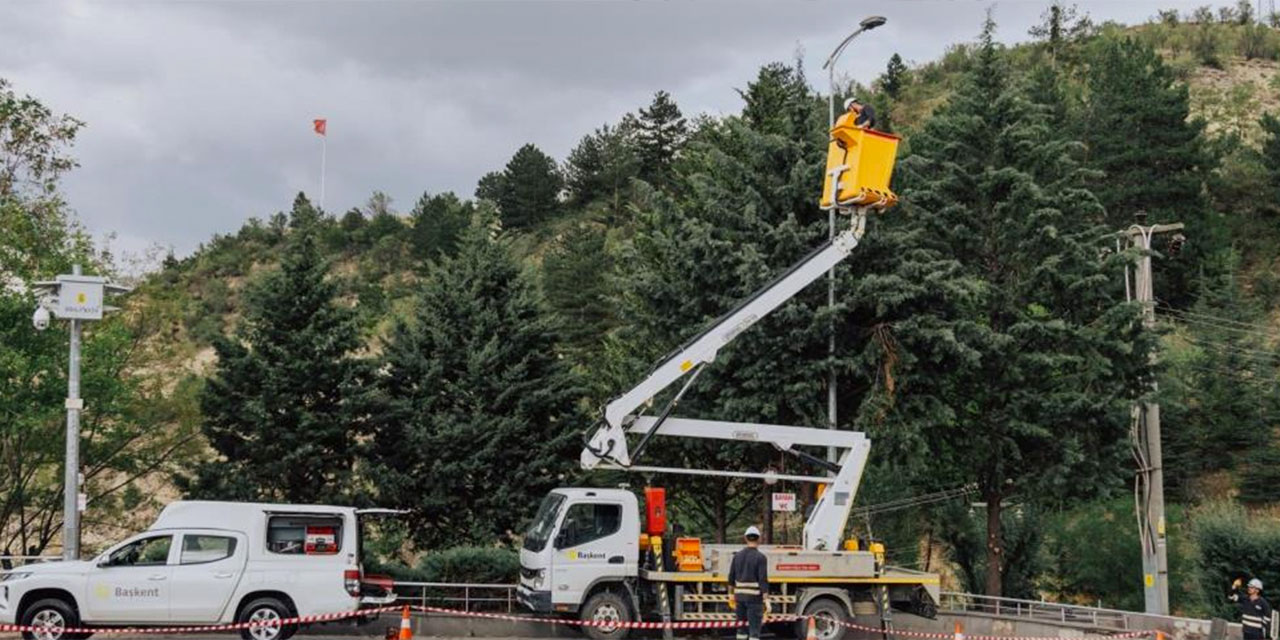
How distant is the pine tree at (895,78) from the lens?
8706 centimetres

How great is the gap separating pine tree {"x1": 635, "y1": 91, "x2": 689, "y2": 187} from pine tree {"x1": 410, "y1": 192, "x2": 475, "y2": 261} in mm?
13050

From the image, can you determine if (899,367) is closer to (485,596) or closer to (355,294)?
(485,596)

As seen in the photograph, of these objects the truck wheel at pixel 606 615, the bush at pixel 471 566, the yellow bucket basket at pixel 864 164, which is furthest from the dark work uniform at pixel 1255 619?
the bush at pixel 471 566

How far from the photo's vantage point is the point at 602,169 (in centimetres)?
8375

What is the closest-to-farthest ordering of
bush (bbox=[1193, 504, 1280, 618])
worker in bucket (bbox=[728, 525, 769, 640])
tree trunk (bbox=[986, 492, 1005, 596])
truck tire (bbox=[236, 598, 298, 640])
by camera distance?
worker in bucket (bbox=[728, 525, 769, 640])
truck tire (bbox=[236, 598, 298, 640])
bush (bbox=[1193, 504, 1280, 618])
tree trunk (bbox=[986, 492, 1005, 596])

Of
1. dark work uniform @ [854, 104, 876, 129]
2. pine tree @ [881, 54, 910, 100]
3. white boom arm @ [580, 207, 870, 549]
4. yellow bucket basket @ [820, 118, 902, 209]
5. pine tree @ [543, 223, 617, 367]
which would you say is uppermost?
pine tree @ [881, 54, 910, 100]

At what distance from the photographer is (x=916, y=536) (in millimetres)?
32656

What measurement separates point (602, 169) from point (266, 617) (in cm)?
6989

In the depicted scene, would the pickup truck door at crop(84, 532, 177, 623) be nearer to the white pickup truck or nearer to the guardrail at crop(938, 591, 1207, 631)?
the white pickup truck

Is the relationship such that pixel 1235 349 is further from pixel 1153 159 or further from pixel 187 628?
pixel 187 628

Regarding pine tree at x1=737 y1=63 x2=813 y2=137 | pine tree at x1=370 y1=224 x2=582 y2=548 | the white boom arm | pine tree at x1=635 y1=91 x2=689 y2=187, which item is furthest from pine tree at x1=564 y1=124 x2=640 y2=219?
the white boom arm

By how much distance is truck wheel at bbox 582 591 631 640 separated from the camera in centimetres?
1792

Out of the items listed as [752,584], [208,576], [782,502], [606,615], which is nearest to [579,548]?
[606,615]

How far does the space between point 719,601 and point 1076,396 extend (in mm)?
10056
